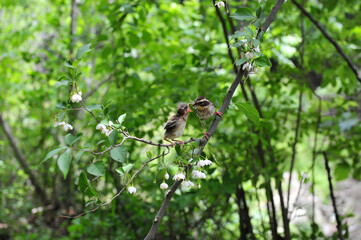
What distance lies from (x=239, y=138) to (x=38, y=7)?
4.58 m

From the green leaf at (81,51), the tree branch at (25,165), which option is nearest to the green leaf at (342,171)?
the green leaf at (81,51)

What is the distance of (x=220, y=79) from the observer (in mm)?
2254

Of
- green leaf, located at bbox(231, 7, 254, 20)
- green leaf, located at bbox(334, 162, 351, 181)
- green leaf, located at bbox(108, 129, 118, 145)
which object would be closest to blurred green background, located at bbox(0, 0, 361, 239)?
green leaf, located at bbox(334, 162, 351, 181)

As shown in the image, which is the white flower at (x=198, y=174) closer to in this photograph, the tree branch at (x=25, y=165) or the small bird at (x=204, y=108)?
the small bird at (x=204, y=108)

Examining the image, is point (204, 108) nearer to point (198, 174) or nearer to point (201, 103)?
point (201, 103)

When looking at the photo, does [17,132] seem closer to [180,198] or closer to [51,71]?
[51,71]

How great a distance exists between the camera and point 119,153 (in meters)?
0.97

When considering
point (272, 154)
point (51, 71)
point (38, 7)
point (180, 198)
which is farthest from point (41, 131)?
point (272, 154)

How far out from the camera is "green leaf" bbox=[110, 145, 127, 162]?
0.95 meters

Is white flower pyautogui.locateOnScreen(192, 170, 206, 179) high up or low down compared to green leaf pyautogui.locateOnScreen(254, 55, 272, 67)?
down

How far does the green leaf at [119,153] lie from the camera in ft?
3.12

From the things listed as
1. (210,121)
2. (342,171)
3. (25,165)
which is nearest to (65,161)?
(210,121)

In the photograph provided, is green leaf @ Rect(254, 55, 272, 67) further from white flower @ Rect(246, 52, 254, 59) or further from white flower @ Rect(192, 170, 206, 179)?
white flower @ Rect(192, 170, 206, 179)

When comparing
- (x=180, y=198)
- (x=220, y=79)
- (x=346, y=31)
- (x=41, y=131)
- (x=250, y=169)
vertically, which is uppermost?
(x=346, y=31)
